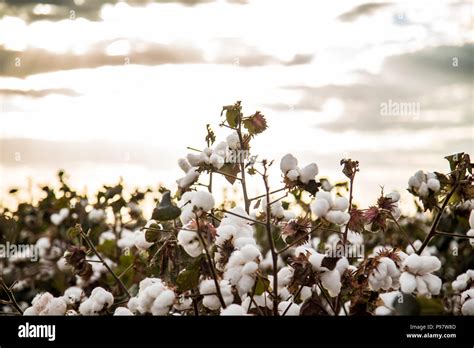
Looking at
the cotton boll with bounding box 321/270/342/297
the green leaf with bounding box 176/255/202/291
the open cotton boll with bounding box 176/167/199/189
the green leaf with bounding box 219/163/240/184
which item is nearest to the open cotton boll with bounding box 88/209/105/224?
the green leaf with bounding box 219/163/240/184

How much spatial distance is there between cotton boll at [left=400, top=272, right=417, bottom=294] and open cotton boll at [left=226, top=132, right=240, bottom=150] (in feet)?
1.63

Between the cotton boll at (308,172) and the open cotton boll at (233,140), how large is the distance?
0.77 feet

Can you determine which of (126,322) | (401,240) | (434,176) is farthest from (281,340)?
(401,240)

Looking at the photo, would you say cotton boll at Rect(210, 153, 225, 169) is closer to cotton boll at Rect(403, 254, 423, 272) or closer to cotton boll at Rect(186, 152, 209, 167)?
cotton boll at Rect(186, 152, 209, 167)

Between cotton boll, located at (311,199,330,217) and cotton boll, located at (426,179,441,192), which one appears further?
cotton boll, located at (426,179,441,192)

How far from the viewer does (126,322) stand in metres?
1.30

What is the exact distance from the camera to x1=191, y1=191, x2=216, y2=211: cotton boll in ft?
4.43

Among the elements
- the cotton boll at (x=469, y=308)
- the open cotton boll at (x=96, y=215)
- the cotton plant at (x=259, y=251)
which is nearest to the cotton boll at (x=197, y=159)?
the cotton plant at (x=259, y=251)

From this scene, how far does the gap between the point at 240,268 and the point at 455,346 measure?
44 cm

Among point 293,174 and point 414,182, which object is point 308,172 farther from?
point 414,182

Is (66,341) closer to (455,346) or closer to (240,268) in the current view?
(240,268)

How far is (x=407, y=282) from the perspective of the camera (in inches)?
53.5

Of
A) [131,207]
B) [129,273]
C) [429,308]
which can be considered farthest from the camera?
[131,207]

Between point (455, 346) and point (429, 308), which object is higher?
point (429, 308)
